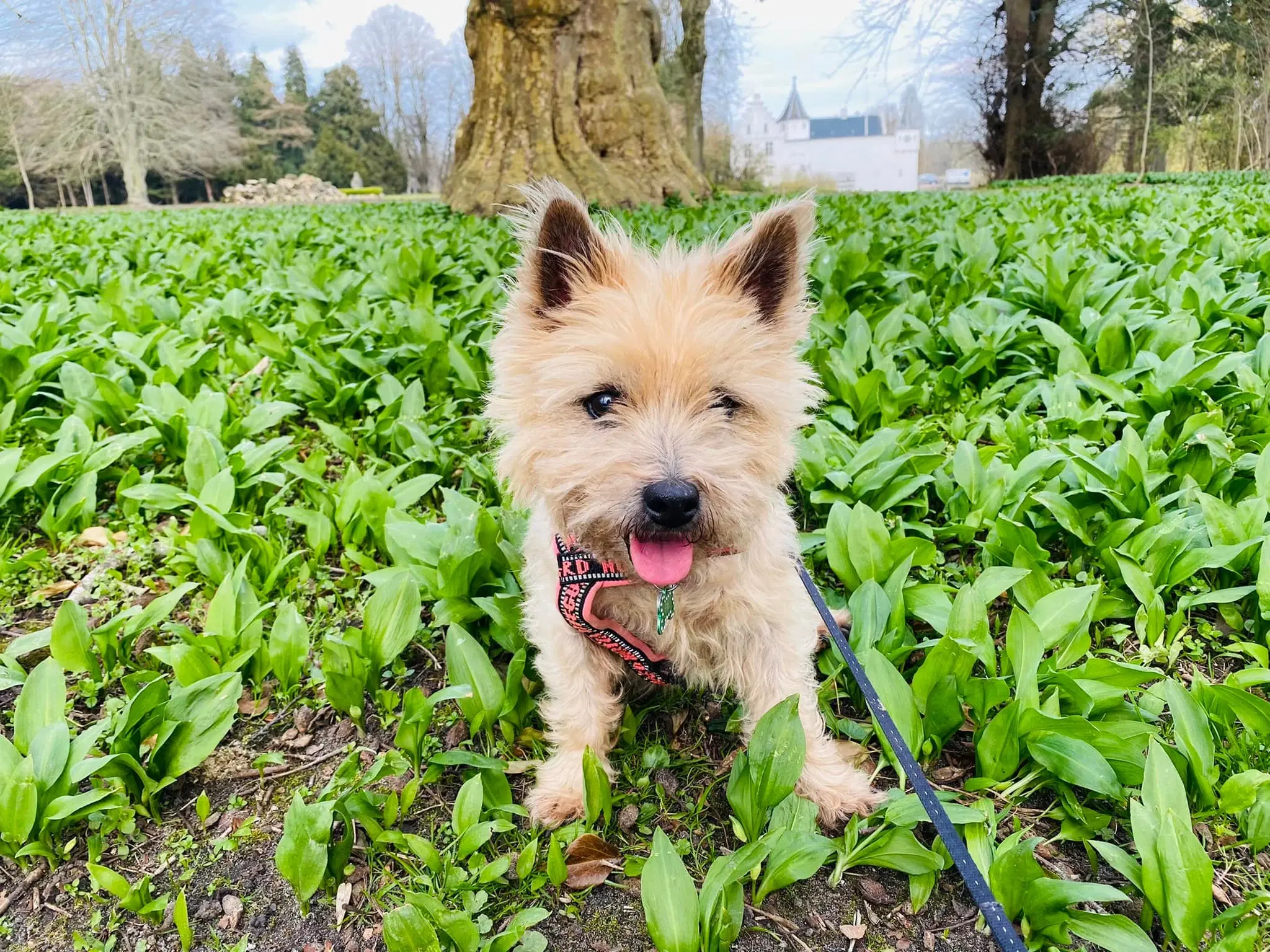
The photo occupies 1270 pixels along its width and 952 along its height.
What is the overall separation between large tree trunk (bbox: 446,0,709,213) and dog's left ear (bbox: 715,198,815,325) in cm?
1085

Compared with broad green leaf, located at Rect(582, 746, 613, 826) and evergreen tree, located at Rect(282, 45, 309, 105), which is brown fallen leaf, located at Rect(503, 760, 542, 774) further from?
evergreen tree, located at Rect(282, 45, 309, 105)

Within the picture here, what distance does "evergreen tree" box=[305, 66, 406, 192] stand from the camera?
6141 centimetres

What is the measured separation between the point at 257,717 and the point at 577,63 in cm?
1385

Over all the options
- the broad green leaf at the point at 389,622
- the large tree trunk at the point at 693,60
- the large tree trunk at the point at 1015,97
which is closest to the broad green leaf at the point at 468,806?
the broad green leaf at the point at 389,622

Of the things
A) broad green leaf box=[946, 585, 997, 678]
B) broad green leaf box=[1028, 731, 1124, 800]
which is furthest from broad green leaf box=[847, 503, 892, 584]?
broad green leaf box=[1028, 731, 1124, 800]

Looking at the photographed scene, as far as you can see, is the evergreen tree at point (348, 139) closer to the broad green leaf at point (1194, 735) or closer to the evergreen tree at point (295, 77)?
the evergreen tree at point (295, 77)

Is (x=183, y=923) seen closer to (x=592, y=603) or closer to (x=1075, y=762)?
(x=592, y=603)

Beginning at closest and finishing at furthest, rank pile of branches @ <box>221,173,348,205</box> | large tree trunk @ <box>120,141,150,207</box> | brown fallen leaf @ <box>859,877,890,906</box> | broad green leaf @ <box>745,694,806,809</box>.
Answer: brown fallen leaf @ <box>859,877,890,906</box>, broad green leaf @ <box>745,694,806,809</box>, large tree trunk @ <box>120,141,150,207</box>, pile of branches @ <box>221,173,348,205</box>

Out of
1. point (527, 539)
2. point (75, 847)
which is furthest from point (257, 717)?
point (527, 539)

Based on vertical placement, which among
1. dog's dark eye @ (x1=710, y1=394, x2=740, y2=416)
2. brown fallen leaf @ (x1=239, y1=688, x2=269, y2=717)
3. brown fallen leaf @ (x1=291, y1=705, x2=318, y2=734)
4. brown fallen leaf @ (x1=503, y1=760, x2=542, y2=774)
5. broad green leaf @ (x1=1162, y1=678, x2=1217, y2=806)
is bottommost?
brown fallen leaf @ (x1=503, y1=760, x2=542, y2=774)

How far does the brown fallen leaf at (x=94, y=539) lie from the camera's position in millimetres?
3682

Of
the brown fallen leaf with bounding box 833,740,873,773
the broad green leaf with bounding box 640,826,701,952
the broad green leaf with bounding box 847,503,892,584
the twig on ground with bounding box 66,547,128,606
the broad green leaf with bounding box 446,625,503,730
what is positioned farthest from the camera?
the twig on ground with bounding box 66,547,128,606

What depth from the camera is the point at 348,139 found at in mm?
65188

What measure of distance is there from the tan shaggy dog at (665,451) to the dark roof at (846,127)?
94354 mm
